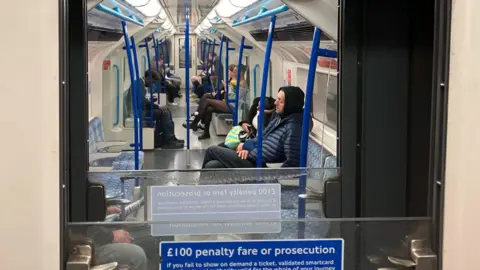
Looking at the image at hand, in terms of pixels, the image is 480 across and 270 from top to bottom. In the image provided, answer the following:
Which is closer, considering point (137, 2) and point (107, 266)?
point (107, 266)

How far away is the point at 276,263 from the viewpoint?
121 cm

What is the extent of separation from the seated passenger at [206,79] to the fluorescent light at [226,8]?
2.93m

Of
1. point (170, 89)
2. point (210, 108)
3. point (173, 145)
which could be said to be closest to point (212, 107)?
point (210, 108)

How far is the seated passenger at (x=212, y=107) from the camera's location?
7.10 meters

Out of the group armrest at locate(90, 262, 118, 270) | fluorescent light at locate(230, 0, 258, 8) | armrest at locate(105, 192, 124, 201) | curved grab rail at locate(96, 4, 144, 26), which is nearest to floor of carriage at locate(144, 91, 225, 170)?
curved grab rail at locate(96, 4, 144, 26)

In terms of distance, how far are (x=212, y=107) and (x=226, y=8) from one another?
2.91 m

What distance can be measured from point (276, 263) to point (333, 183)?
86 cm

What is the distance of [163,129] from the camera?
762 centimetres

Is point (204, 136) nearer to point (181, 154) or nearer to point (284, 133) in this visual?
point (181, 154)

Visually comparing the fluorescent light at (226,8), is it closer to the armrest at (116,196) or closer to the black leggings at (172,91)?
the armrest at (116,196)

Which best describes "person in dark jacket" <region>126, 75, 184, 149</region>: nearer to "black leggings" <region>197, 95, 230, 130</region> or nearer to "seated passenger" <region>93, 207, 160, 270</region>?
"black leggings" <region>197, 95, 230, 130</region>

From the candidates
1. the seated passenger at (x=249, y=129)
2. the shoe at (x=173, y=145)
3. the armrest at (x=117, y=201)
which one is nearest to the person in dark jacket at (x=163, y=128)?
the shoe at (x=173, y=145)

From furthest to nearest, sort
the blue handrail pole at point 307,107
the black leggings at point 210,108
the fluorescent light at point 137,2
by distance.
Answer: the black leggings at point 210,108 → the fluorescent light at point 137,2 → the blue handrail pole at point 307,107

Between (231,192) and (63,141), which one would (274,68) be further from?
(63,141)
